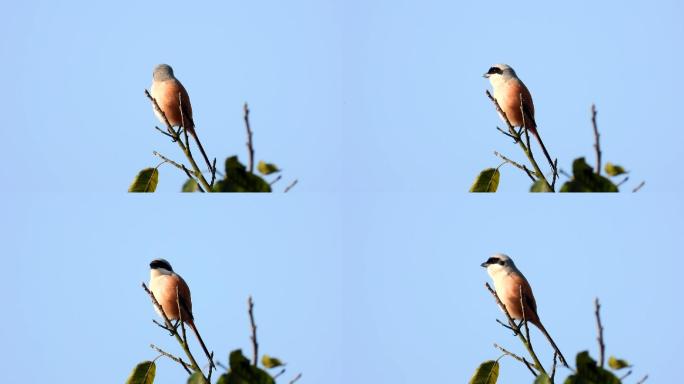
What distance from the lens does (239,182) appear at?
207cm

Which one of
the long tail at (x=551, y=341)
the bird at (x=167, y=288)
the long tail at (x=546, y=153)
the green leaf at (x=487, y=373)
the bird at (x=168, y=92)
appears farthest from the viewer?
the bird at (x=167, y=288)

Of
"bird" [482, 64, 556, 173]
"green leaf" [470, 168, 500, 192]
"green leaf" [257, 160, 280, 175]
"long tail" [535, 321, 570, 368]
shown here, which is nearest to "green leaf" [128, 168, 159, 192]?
"green leaf" [257, 160, 280, 175]

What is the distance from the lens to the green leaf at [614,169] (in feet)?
7.68

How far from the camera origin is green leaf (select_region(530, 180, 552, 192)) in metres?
2.31

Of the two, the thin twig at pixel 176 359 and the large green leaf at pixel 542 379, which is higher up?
the thin twig at pixel 176 359

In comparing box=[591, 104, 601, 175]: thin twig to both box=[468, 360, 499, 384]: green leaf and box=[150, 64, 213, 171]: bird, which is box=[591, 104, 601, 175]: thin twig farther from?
box=[150, 64, 213, 171]: bird

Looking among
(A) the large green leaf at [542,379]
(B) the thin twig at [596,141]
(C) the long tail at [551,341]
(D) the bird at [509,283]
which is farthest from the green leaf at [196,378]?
(D) the bird at [509,283]

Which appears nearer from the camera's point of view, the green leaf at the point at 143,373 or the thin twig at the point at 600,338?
the thin twig at the point at 600,338

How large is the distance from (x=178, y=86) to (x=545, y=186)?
201 cm

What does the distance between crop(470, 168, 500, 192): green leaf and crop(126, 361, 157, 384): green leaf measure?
116cm

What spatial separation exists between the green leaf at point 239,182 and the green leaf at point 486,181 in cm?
88

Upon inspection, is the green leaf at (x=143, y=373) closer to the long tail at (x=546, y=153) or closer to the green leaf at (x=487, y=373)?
the green leaf at (x=487, y=373)

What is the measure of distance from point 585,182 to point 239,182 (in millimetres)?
865

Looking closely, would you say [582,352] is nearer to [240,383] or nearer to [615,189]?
[615,189]
